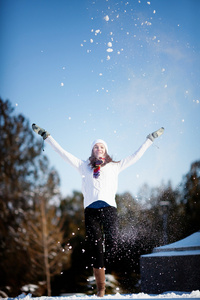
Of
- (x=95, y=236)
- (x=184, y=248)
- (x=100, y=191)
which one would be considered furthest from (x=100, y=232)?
(x=184, y=248)

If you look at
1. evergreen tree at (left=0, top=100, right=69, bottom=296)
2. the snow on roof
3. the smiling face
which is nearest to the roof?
the snow on roof

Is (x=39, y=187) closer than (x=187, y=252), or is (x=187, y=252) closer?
(x=187, y=252)

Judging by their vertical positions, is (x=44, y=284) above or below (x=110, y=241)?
below

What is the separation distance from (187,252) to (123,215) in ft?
13.2

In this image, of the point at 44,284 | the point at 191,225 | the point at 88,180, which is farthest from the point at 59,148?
the point at 44,284

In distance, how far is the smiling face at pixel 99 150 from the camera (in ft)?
9.21

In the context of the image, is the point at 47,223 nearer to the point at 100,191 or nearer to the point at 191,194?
the point at 191,194

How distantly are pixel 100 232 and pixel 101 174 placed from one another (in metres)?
0.52

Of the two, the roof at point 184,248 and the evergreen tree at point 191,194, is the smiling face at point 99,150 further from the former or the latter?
the evergreen tree at point 191,194

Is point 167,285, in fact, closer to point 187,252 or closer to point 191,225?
point 187,252

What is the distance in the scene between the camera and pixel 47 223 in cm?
801

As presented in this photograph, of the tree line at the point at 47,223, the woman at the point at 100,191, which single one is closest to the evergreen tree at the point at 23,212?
the tree line at the point at 47,223

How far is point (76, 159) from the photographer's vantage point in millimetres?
2842

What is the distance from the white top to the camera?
2625mm
